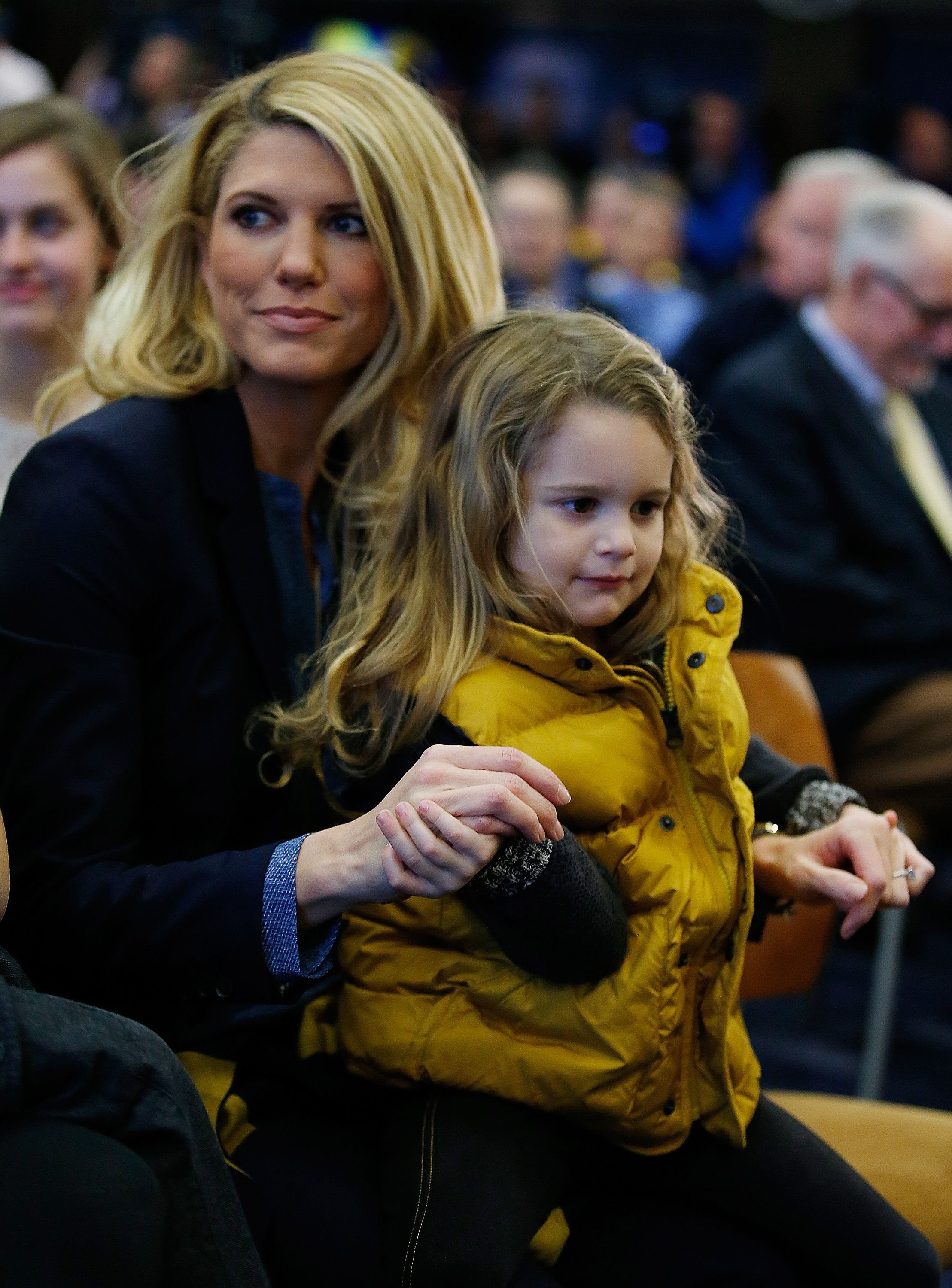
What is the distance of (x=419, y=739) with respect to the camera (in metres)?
1.38

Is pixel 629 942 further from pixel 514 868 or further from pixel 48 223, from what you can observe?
pixel 48 223

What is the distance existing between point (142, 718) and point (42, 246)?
46.2 inches

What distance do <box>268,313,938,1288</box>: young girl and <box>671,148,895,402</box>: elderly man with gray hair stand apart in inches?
122

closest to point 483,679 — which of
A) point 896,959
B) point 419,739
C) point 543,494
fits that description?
point 419,739

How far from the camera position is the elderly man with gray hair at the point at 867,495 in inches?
119

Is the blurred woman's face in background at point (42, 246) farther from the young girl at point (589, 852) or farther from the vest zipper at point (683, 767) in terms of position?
the vest zipper at point (683, 767)

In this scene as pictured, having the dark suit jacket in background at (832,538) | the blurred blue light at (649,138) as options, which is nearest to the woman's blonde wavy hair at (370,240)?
the dark suit jacket in background at (832,538)

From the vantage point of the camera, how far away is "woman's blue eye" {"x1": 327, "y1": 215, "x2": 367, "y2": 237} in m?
1.60

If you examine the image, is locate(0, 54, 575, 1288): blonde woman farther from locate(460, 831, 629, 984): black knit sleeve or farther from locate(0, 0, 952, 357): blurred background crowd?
locate(0, 0, 952, 357): blurred background crowd

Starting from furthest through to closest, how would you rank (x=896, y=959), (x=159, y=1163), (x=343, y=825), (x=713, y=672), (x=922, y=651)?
(x=922, y=651) < (x=896, y=959) < (x=713, y=672) < (x=343, y=825) < (x=159, y=1163)

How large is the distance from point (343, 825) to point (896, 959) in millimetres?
1674

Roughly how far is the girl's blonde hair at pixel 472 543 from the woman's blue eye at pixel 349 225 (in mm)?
188

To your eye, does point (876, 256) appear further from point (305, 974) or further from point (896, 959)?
point (305, 974)

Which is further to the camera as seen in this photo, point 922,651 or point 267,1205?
point 922,651
